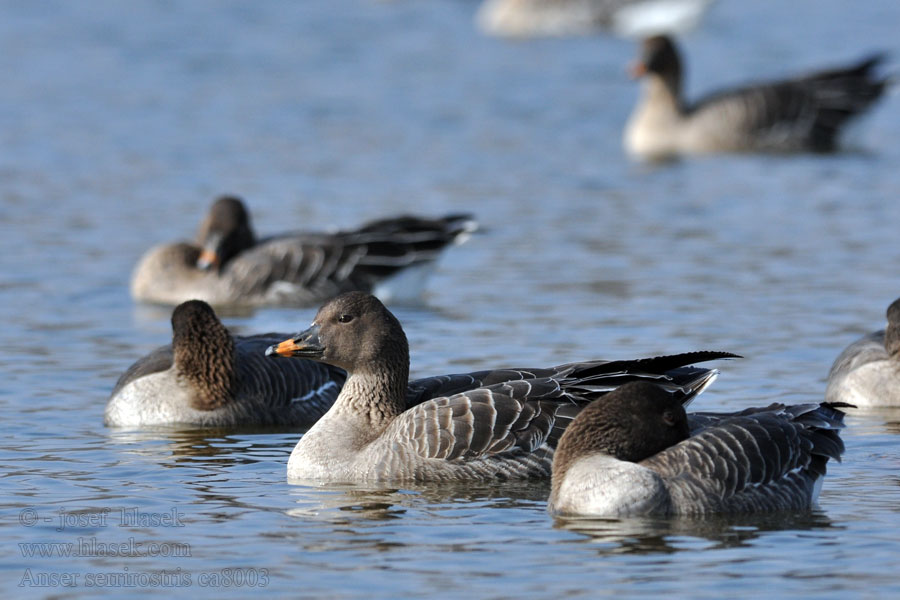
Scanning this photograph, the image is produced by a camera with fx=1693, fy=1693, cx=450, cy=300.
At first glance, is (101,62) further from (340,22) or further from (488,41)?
(488,41)

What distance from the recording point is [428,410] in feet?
34.1

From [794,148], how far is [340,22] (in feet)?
44.0

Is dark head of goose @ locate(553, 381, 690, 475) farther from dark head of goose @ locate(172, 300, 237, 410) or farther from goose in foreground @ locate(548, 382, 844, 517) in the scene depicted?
dark head of goose @ locate(172, 300, 237, 410)

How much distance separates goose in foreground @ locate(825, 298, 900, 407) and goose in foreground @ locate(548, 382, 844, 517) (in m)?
2.50

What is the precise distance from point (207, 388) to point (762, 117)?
15440 millimetres

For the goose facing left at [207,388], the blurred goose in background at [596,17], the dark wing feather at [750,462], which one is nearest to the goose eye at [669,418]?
the dark wing feather at [750,462]

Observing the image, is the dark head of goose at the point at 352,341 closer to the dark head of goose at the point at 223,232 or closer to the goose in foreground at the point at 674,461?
the goose in foreground at the point at 674,461

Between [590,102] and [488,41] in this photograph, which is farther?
[488,41]

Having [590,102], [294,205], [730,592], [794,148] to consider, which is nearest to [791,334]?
[730,592]

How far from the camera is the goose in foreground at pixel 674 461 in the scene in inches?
360

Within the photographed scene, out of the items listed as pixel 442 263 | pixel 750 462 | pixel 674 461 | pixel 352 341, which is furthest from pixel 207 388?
pixel 442 263

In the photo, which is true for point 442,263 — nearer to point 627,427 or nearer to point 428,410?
point 428,410

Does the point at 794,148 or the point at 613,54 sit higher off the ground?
the point at 613,54

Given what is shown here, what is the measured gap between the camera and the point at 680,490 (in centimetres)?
917
